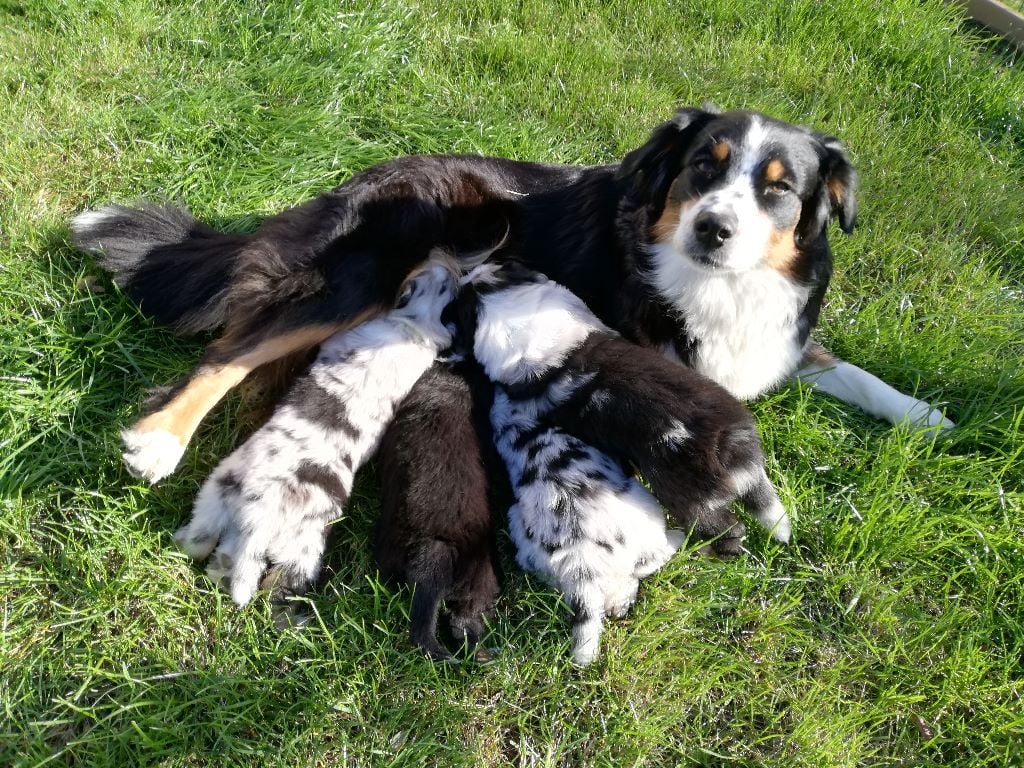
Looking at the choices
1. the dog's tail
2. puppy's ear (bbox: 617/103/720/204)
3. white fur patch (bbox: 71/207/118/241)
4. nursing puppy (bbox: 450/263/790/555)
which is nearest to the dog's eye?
puppy's ear (bbox: 617/103/720/204)

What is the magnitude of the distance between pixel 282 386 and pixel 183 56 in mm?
2354

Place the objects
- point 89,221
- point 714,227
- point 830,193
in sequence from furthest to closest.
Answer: point 89,221
point 830,193
point 714,227

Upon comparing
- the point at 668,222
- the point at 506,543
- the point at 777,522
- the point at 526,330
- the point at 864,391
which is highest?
the point at 668,222

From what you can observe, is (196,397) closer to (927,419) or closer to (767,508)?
(767,508)

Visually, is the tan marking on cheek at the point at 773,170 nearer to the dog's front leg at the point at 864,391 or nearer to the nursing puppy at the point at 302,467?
the dog's front leg at the point at 864,391

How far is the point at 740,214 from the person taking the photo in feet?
8.65

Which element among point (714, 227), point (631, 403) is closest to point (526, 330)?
point (631, 403)

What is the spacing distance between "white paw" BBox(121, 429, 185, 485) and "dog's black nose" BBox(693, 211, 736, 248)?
205 cm

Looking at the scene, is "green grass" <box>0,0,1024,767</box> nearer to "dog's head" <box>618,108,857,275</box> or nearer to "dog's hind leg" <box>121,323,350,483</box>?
"dog's hind leg" <box>121,323,350,483</box>

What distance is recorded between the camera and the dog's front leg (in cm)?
293

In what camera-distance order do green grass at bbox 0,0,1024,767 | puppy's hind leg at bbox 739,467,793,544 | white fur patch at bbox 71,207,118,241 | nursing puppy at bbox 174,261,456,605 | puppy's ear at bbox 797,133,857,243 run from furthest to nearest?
white fur patch at bbox 71,207,118,241, puppy's ear at bbox 797,133,857,243, puppy's hind leg at bbox 739,467,793,544, nursing puppy at bbox 174,261,456,605, green grass at bbox 0,0,1024,767

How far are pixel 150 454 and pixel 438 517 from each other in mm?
1071

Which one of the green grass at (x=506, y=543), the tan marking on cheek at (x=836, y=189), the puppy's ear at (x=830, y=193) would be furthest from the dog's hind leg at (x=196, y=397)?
the tan marking on cheek at (x=836, y=189)

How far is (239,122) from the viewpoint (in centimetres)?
383
